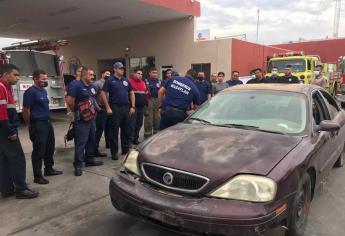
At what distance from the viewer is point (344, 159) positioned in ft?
21.3

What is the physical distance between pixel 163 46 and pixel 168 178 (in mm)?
15299

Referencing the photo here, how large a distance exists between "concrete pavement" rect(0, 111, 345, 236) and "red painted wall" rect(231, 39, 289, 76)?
1101 cm

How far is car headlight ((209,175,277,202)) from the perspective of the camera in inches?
107

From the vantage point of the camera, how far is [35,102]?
16.1ft

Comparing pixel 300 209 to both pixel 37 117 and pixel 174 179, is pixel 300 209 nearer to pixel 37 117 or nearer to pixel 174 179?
pixel 174 179

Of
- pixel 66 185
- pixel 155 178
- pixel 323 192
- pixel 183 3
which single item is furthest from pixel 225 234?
pixel 183 3

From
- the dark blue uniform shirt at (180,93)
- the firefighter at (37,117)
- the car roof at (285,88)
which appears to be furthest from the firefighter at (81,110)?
the car roof at (285,88)

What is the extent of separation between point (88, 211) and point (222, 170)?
2012 millimetres

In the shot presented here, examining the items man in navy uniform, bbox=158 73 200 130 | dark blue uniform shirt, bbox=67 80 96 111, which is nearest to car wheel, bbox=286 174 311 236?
man in navy uniform, bbox=158 73 200 130

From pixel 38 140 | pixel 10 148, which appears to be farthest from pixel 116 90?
pixel 10 148

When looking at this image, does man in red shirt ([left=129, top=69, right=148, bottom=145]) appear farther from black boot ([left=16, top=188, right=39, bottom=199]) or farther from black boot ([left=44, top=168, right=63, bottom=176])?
black boot ([left=16, top=188, right=39, bottom=199])

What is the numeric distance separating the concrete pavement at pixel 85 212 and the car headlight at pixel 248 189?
363 mm

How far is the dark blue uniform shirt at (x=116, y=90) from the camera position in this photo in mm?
6375

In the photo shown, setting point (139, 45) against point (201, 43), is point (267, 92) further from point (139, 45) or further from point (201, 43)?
point (139, 45)
